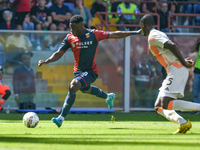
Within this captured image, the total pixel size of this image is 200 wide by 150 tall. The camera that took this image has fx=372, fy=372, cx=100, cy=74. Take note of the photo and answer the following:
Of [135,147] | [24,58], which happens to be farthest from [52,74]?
[135,147]

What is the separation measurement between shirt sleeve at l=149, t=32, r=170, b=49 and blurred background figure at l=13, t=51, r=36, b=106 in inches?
273

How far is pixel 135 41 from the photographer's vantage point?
1300cm

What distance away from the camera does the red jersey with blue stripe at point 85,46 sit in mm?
8117

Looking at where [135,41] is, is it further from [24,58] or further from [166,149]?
[166,149]

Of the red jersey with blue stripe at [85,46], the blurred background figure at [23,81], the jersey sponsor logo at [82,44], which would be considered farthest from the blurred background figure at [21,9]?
the jersey sponsor logo at [82,44]

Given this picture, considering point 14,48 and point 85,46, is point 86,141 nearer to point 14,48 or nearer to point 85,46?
point 85,46

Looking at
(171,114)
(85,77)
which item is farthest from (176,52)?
(85,77)

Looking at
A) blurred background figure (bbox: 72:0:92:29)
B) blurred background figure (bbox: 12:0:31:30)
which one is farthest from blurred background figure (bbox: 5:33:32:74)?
blurred background figure (bbox: 72:0:92:29)

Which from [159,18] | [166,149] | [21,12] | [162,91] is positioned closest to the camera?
[166,149]

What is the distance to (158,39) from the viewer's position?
6.32 meters

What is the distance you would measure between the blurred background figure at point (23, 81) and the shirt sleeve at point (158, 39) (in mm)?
6944

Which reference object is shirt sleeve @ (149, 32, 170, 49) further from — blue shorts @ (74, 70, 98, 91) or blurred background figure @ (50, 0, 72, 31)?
blurred background figure @ (50, 0, 72, 31)

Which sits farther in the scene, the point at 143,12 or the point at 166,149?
the point at 143,12

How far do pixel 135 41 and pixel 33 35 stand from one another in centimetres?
352
